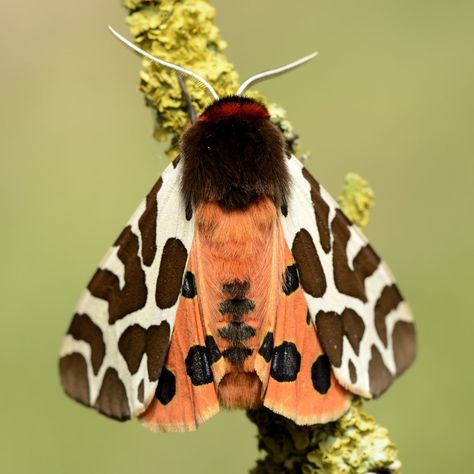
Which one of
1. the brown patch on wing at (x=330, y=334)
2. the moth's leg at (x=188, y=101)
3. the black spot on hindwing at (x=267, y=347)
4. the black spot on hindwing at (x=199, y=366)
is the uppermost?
the moth's leg at (x=188, y=101)

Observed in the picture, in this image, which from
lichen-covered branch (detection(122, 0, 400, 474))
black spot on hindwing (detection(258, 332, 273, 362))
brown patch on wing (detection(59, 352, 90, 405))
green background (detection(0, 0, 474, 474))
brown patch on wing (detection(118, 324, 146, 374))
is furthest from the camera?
green background (detection(0, 0, 474, 474))

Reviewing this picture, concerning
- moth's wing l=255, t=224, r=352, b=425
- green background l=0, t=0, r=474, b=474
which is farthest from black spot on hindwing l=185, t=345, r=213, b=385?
green background l=0, t=0, r=474, b=474

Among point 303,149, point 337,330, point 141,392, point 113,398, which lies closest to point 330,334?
point 337,330

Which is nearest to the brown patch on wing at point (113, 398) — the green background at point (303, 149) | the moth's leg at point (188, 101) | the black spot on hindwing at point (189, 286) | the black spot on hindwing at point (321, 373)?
the black spot on hindwing at point (189, 286)

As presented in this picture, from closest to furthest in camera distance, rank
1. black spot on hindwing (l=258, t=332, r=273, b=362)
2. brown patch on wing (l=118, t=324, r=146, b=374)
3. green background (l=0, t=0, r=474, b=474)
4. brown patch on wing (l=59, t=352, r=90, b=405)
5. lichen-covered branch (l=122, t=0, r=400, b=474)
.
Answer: lichen-covered branch (l=122, t=0, r=400, b=474)
black spot on hindwing (l=258, t=332, r=273, b=362)
brown patch on wing (l=118, t=324, r=146, b=374)
brown patch on wing (l=59, t=352, r=90, b=405)
green background (l=0, t=0, r=474, b=474)

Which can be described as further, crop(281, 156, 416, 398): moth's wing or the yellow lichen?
the yellow lichen

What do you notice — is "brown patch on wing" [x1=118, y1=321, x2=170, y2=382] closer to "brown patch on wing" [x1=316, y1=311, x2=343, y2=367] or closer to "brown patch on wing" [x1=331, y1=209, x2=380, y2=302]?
"brown patch on wing" [x1=316, y1=311, x2=343, y2=367]

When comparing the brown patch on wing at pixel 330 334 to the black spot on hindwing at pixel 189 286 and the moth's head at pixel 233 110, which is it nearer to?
the black spot on hindwing at pixel 189 286

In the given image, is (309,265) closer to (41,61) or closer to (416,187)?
(416,187)
